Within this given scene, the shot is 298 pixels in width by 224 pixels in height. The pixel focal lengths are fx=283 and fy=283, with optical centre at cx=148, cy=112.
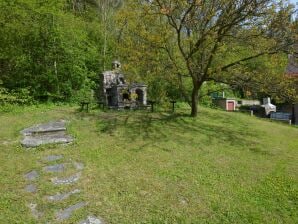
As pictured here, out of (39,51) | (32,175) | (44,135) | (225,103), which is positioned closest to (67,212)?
(32,175)

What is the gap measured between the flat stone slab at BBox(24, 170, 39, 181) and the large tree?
547 centimetres

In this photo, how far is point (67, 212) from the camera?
13.3 feet

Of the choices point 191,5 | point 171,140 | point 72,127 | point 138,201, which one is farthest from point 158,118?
point 138,201

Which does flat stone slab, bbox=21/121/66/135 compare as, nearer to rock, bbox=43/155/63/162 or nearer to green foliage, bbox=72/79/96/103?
rock, bbox=43/155/63/162

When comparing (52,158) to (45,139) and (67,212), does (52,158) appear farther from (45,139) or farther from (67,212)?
(67,212)

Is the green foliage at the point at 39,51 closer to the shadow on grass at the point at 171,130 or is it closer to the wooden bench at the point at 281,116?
the shadow on grass at the point at 171,130

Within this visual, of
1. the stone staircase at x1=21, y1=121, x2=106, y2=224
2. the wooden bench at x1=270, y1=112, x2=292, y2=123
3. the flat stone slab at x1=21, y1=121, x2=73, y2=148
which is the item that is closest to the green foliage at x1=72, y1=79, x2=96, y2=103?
the flat stone slab at x1=21, y1=121, x2=73, y2=148

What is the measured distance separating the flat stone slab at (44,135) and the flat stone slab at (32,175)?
136cm

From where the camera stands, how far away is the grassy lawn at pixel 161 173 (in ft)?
14.0

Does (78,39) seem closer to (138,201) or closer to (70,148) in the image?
(70,148)

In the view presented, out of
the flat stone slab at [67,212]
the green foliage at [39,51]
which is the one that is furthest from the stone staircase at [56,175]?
the green foliage at [39,51]

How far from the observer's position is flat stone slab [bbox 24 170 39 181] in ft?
16.1

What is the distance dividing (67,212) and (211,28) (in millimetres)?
A: 6998

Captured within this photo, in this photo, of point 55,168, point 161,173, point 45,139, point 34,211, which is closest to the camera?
point 34,211
